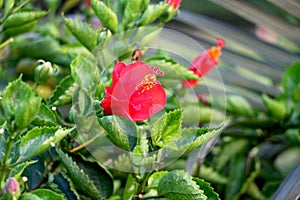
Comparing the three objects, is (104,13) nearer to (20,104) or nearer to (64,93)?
(64,93)

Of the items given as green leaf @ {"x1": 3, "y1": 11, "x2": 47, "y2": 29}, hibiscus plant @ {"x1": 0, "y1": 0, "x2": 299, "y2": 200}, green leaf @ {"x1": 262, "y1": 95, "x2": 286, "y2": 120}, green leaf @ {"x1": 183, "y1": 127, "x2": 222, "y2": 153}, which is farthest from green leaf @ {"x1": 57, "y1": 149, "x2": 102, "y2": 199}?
green leaf @ {"x1": 262, "y1": 95, "x2": 286, "y2": 120}

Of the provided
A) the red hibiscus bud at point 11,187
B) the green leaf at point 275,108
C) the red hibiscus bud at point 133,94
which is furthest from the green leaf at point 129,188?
the green leaf at point 275,108

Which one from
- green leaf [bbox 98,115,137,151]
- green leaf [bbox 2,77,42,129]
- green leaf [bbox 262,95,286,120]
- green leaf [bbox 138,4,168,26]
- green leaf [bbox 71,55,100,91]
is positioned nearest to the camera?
green leaf [bbox 2,77,42,129]

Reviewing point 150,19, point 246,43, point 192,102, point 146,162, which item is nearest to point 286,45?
point 246,43

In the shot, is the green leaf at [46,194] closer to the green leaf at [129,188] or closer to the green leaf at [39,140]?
the green leaf at [39,140]

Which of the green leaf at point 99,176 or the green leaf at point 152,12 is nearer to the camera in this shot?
the green leaf at point 99,176

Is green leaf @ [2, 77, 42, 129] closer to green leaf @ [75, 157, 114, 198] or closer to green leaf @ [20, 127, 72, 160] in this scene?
green leaf @ [20, 127, 72, 160]

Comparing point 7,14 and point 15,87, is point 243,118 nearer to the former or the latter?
point 7,14
